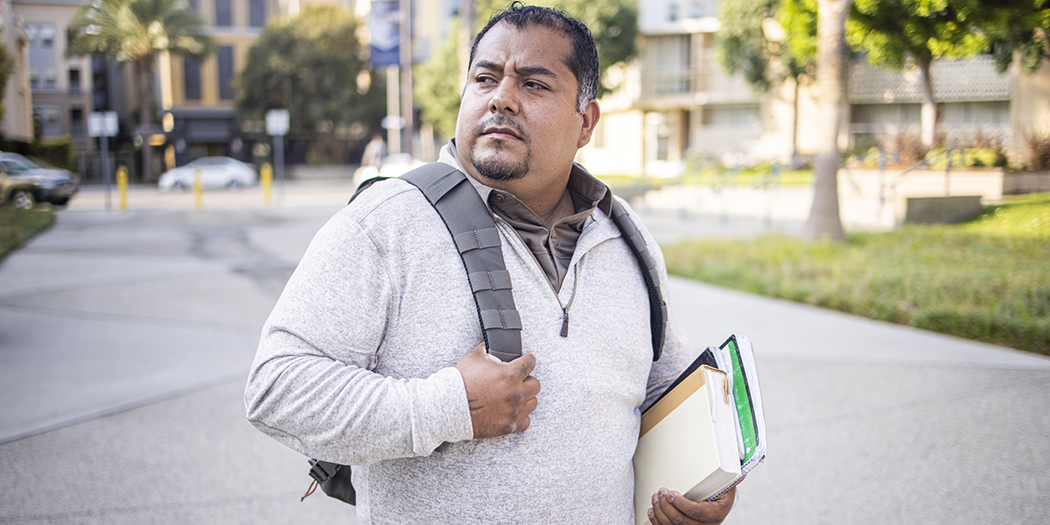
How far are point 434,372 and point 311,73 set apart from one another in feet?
136

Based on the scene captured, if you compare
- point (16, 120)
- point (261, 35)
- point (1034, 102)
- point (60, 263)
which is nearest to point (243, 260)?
point (60, 263)

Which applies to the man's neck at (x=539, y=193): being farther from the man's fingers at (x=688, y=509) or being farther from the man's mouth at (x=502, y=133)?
the man's fingers at (x=688, y=509)

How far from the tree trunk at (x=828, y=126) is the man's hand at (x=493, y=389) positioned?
411 inches

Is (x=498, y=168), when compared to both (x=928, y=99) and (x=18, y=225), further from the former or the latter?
(x=928, y=99)

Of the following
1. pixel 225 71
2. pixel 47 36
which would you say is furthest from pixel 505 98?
pixel 225 71

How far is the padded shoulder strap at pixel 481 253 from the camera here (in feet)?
4.80

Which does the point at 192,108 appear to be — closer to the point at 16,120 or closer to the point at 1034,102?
the point at 16,120

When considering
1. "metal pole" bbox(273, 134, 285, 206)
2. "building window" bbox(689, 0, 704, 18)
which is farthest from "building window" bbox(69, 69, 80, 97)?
"building window" bbox(689, 0, 704, 18)

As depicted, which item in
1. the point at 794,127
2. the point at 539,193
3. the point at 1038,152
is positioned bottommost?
the point at 539,193

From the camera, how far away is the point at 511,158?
A: 1.63 metres

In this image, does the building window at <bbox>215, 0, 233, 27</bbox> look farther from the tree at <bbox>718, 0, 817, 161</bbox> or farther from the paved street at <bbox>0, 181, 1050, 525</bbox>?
the paved street at <bbox>0, 181, 1050, 525</bbox>

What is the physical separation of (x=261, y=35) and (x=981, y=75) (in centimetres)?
3423

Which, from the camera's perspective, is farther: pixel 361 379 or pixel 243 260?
pixel 243 260

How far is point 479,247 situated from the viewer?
1.51 m
